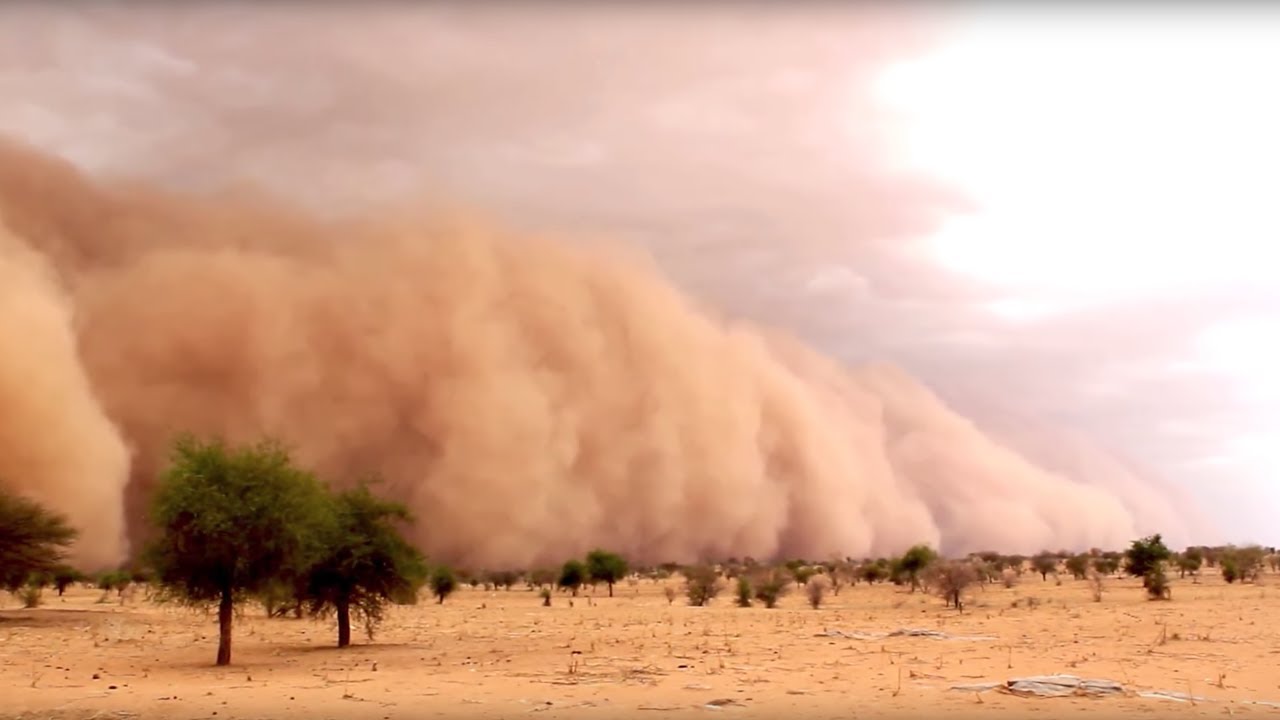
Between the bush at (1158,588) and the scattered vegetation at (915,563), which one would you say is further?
the scattered vegetation at (915,563)

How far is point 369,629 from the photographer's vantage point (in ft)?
52.1

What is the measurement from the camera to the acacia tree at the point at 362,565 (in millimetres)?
16016

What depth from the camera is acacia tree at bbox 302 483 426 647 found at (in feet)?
52.5

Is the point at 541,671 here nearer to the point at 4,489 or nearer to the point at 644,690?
the point at 644,690

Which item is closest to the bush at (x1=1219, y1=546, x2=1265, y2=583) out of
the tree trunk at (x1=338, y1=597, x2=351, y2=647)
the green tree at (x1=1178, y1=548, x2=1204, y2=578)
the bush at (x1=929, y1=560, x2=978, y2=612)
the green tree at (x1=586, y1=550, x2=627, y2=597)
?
the green tree at (x1=1178, y1=548, x2=1204, y2=578)

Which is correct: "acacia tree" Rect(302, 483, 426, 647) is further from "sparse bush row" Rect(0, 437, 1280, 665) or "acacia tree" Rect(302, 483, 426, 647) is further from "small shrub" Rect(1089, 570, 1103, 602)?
"small shrub" Rect(1089, 570, 1103, 602)

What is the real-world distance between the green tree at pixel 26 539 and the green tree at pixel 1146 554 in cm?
2716

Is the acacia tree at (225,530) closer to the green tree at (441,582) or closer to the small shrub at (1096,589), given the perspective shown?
the green tree at (441,582)

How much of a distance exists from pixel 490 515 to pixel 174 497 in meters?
42.6

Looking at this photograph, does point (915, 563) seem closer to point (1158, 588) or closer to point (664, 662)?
point (1158, 588)

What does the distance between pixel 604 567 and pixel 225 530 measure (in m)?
25.4

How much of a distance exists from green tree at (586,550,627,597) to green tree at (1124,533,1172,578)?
17634mm

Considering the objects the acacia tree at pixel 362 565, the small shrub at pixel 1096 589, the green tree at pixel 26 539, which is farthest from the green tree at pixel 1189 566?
the green tree at pixel 26 539

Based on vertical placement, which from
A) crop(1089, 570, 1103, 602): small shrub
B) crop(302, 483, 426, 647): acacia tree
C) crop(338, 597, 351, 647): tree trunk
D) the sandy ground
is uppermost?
crop(302, 483, 426, 647): acacia tree
